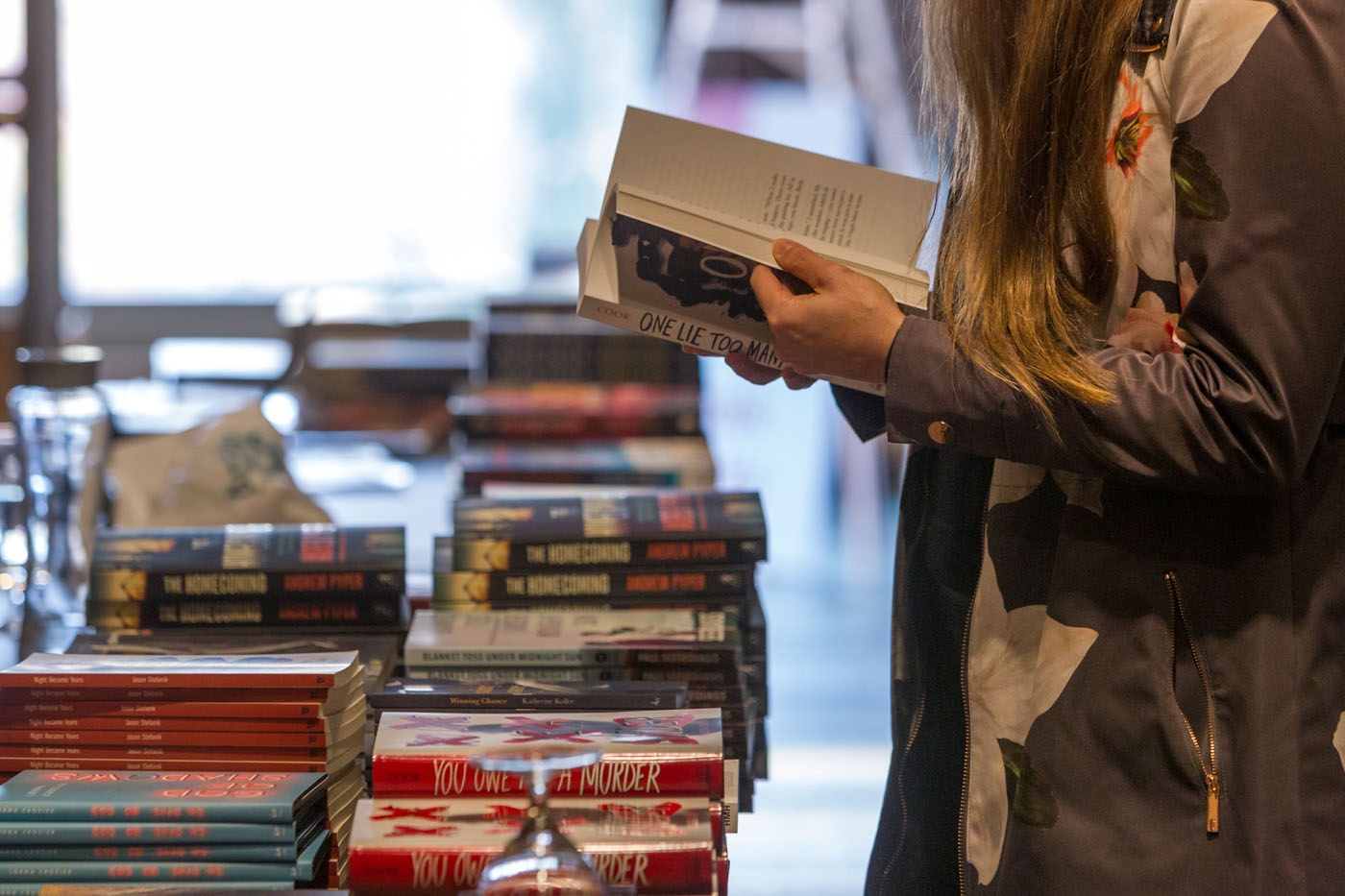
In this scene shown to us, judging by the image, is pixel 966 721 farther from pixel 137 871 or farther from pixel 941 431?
pixel 137 871

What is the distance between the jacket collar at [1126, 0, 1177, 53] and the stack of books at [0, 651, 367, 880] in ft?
2.41

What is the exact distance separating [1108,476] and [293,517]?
103 cm

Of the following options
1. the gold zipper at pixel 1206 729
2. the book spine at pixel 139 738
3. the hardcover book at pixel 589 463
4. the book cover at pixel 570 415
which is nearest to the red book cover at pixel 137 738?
the book spine at pixel 139 738

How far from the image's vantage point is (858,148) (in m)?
5.80

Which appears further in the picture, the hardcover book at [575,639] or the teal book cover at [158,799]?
the hardcover book at [575,639]

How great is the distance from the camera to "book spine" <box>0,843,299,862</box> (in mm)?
825

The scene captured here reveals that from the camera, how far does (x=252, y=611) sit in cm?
118

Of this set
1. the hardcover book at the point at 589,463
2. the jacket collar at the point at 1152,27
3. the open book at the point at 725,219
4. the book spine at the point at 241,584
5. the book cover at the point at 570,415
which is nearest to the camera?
the jacket collar at the point at 1152,27

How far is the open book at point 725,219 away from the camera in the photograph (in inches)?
39.8

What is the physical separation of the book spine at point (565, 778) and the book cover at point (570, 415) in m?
1.36

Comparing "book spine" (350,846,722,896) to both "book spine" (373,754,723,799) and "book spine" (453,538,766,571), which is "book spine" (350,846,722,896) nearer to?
"book spine" (373,754,723,799)

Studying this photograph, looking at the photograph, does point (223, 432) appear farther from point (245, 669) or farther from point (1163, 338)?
point (1163, 338)

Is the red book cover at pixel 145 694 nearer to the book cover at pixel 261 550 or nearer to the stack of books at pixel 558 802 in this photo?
the stack of books at pixel 558 802

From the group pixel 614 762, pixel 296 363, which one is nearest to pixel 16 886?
pixel 614 762
